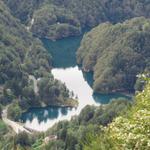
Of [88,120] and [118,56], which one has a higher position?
[118,56]

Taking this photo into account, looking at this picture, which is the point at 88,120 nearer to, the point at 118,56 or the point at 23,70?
the point at 23,70

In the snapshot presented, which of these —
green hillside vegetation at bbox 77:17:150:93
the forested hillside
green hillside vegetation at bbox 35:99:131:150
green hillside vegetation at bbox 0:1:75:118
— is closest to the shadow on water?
green hillside vegetation at bbox 77:17:150:93

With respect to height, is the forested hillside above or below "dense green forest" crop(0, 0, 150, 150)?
above

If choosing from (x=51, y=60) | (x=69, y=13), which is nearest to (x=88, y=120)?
(x=51, y=60)

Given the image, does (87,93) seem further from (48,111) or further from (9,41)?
(9,41)

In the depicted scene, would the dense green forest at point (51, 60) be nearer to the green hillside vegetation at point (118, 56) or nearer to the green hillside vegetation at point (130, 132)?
the green hillside vegetation at point (118, 56)

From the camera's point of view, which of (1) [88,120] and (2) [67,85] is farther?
(2) [67,85]

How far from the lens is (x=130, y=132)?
29.6 feet

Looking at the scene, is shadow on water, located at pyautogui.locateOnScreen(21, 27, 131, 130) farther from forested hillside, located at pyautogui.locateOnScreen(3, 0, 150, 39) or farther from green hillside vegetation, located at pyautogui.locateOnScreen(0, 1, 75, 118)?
forested hillside, located at pyautogui.locateOnScreen(3, 0, 150, 39)

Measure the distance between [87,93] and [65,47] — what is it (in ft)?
72.7

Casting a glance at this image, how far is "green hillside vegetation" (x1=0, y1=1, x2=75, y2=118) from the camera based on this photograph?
65.6 meters

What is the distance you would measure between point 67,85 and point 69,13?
37962 millimetres

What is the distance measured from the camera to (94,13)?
11125 cm

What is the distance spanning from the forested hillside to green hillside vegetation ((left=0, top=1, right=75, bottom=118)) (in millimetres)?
11834
